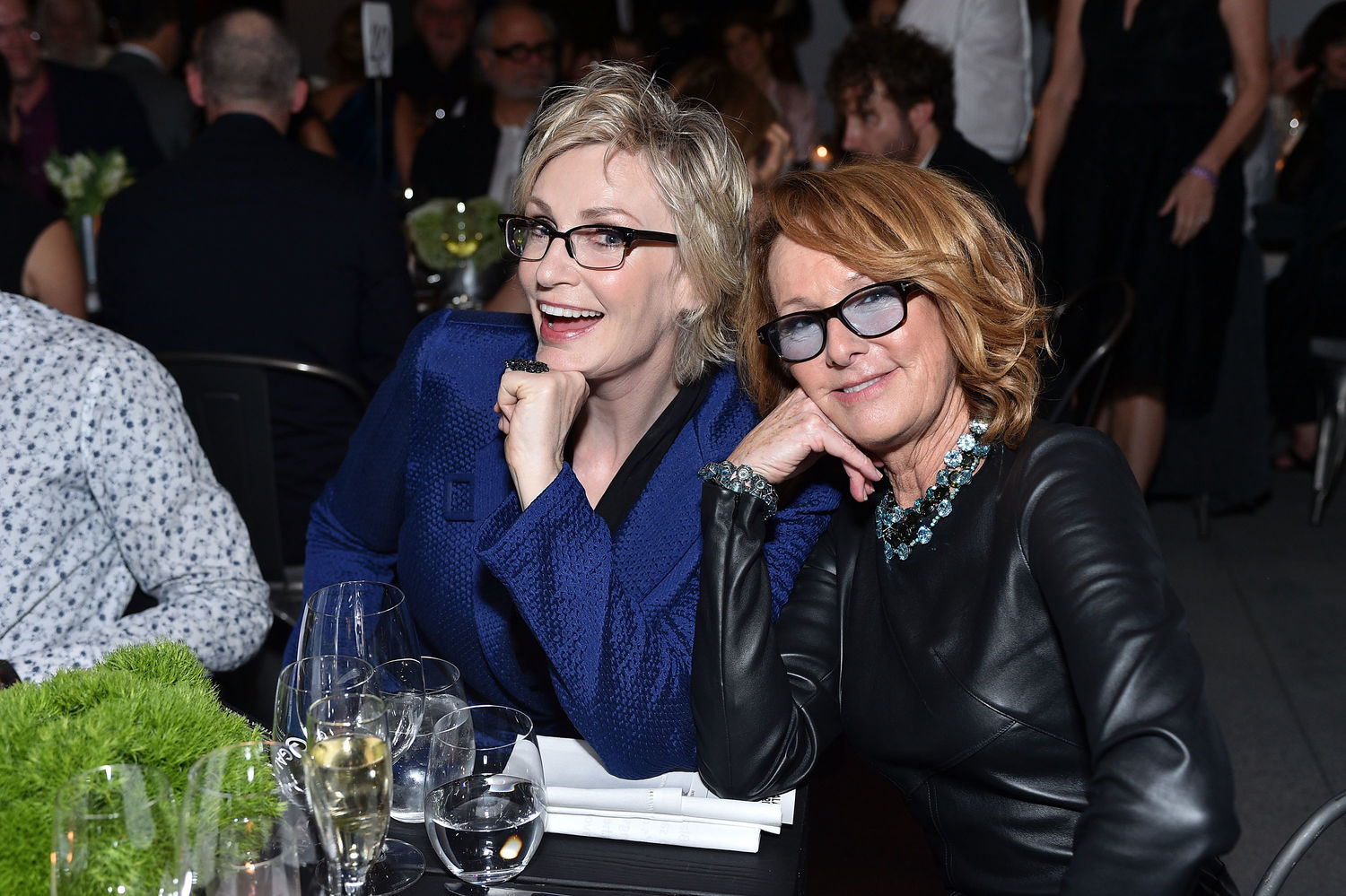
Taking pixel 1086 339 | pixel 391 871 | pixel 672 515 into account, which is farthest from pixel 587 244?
pixel 1086 339

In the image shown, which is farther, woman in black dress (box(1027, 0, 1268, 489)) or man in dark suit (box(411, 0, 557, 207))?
man in dark suit (box(411, 0, 557, 207))

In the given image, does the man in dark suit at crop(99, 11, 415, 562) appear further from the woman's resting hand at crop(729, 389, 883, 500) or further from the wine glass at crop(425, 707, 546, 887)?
the wine glass at crop(425, 707, 546, 887)

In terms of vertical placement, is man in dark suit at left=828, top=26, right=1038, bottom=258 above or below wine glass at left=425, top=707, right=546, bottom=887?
above

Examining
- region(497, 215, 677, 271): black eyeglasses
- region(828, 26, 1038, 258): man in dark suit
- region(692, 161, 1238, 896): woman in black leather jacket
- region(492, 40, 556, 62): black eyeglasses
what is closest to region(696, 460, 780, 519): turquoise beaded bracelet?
region(692, 161, 1238, 896): woman in black leather jacket

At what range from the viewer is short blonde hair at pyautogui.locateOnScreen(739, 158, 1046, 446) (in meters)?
1.51

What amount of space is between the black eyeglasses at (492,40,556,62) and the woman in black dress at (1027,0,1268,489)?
6.94 feet

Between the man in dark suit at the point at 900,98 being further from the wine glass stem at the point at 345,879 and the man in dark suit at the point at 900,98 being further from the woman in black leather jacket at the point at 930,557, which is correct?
the wine glass stem at the point at 345,879

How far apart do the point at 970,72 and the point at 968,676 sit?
12.5 ft

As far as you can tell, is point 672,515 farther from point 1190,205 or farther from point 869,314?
point 1190,205

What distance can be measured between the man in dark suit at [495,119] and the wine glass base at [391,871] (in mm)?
4119

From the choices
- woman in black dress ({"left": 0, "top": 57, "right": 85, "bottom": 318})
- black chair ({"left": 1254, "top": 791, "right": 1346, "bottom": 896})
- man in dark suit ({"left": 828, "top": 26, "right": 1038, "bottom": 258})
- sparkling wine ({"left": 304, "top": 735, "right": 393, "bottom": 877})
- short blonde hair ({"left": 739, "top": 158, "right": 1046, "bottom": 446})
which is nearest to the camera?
sparkling wine ({"left": 304, "top": 735, "right": 393, "bottom": 877})

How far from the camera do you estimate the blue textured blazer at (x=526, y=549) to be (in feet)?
4.91

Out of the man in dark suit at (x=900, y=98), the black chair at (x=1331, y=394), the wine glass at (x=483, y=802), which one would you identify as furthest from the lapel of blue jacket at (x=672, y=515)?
the black chair at (x=1331, y=394)

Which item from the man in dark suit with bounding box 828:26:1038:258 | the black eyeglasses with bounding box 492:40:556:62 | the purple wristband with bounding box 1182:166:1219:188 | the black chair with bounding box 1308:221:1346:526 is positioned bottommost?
the black chair with bounding box 1308:221:1346:526
